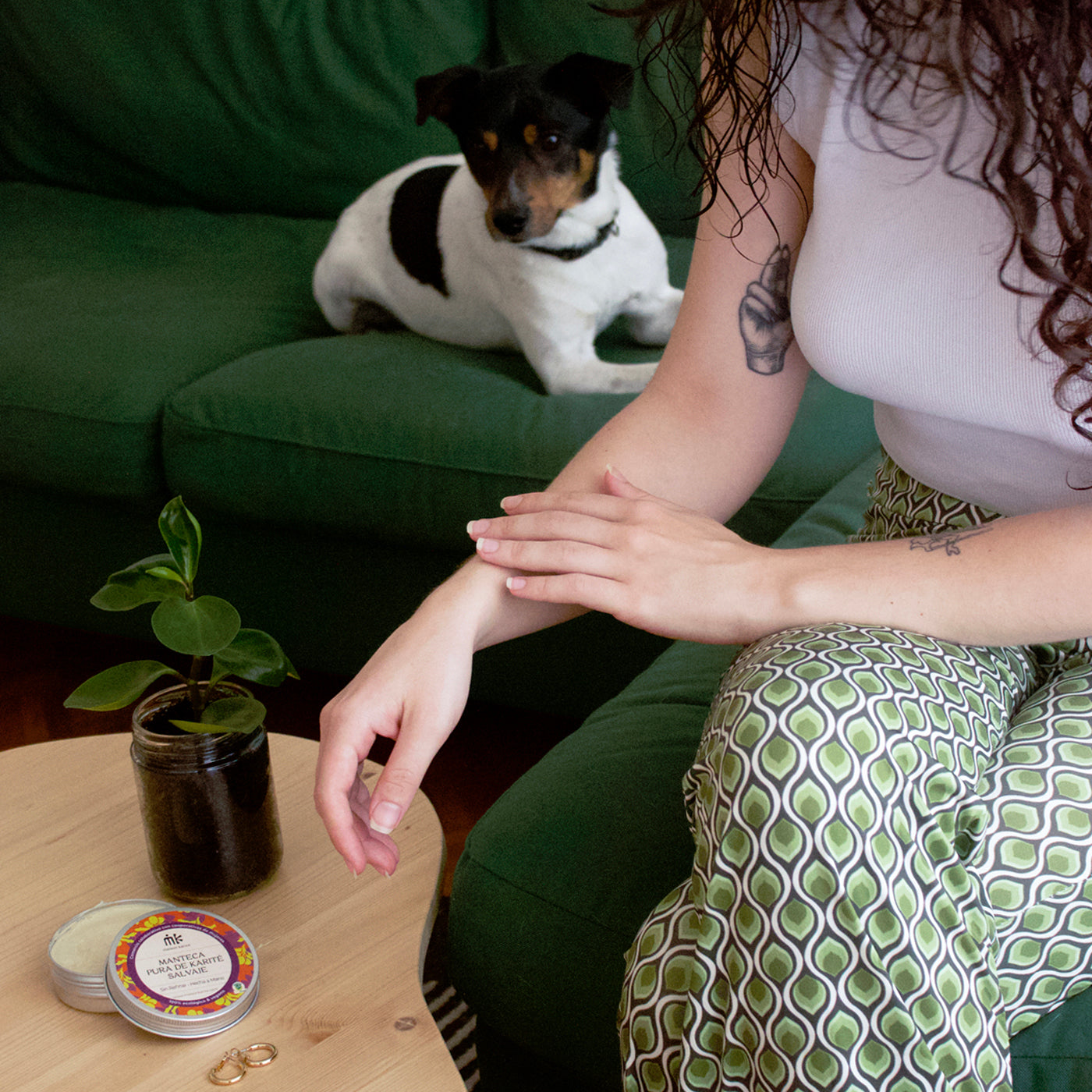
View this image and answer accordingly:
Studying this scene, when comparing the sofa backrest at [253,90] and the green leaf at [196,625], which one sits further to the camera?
the sofa backrest at [253,90]

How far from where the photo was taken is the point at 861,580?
71cm

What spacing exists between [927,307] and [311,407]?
0.98 metres

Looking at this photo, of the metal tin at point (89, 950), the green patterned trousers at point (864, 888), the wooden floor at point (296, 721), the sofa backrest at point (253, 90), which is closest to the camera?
the green patterned trousers at point (864, 888)

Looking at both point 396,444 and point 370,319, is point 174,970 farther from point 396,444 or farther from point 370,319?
point 370,319

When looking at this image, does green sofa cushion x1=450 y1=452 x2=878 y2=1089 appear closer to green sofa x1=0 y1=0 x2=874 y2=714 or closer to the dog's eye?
green sofa x1=0 y1=0 x2=874 y2=714

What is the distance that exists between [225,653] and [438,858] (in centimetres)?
21

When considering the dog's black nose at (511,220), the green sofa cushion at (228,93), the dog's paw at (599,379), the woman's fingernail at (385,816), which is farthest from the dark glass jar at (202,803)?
the green sofa cushion at (228,93)

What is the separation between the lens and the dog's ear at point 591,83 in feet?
5.27

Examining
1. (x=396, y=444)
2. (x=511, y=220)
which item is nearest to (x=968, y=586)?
(x=396, y=444)

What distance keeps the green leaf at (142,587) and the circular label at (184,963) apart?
189mm

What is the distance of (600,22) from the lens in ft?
6.30

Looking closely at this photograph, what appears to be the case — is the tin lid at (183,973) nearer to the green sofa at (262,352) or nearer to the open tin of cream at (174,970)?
the open tin of cream at (174,970)

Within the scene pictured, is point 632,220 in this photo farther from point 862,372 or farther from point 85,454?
point 862,372

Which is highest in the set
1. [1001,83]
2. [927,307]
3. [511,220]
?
[1001,83]
